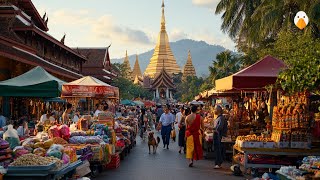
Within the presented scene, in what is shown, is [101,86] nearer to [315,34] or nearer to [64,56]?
[315,34]

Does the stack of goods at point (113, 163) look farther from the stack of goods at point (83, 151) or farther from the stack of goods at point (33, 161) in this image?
the stack of goods at point (33, 161)

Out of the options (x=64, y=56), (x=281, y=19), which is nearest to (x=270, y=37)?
(x=281, y=19)

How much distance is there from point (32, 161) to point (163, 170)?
595 centimetres

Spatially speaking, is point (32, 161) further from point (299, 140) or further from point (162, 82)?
point (162, 82)

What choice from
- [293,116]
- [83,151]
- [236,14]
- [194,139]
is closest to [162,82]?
[236,14]

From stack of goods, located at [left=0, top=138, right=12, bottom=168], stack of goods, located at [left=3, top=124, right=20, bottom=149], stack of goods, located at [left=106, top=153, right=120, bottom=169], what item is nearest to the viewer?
stack of goods, located at [left=0, top=138, right=12, bottom=168]

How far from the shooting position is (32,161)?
318 inches

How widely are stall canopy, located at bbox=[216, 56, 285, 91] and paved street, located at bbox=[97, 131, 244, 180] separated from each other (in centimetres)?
229

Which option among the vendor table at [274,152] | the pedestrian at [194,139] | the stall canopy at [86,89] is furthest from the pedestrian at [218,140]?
the stall canopy at [86,89]

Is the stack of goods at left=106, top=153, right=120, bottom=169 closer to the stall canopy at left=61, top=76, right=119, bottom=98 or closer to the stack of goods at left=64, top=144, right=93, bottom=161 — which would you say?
the stack of goods at left=64, top=144, right=93, bottom=161

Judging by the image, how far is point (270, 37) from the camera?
34875 millimetres

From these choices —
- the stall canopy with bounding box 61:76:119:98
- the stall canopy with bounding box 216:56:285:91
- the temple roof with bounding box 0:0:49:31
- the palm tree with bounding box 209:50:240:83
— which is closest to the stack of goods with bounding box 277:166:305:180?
the stall canopy with bounding box 216:56:285:91

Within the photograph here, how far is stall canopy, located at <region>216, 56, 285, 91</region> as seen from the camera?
40.7 feet

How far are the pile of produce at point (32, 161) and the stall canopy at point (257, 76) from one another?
557 cm
